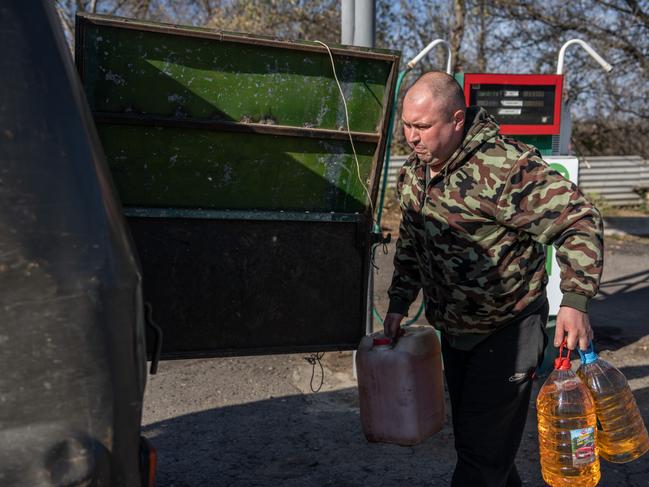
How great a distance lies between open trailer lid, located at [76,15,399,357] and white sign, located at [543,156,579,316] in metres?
2.16

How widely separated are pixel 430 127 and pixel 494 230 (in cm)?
45

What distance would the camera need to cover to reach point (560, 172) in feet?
17.6

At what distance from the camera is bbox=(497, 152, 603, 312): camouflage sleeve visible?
2.70 m

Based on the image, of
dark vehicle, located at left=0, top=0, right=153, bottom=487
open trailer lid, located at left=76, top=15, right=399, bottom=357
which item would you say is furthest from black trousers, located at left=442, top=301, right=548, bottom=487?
dark vehicle, located at left=0, top=0, right=153, bottom=487

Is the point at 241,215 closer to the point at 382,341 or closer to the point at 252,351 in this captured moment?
the point at 252,351

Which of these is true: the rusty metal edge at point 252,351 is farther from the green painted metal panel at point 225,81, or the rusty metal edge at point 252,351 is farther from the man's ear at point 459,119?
the man's ear at point 459,119

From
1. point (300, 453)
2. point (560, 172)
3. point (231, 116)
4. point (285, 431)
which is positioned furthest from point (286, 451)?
point (560, 172)

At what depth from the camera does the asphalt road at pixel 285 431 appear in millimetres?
3932

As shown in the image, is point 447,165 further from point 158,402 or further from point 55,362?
point 158,402

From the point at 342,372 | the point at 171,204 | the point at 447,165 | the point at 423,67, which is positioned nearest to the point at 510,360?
the point at 447,165

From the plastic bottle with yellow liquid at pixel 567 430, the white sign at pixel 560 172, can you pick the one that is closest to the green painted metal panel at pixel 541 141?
the white sign at pixel 560 172

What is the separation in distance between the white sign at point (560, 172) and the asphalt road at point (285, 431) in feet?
2.58

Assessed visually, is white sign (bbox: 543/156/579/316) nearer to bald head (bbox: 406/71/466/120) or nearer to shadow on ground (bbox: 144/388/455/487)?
shadow on ground (bbox: 144/388/455/487)

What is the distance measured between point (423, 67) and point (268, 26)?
3.08m
